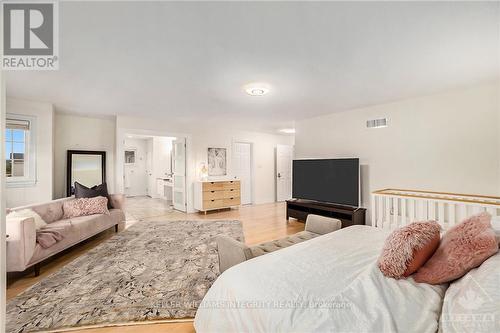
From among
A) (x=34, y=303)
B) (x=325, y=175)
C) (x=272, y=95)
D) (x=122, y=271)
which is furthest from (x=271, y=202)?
(x=34, y=303)

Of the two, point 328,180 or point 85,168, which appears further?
point 85,168

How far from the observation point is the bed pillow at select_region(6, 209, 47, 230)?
8.24 ft

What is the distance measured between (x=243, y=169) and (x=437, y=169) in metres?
4.71

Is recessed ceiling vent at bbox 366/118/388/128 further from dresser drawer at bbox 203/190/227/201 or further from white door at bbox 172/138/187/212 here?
white door at bbox 172/138/187/212

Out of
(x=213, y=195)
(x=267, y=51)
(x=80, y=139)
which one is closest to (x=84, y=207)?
(x=80, y=139)

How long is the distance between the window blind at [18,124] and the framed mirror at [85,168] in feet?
3.31

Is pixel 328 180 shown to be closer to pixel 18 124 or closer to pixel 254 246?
pixel 254 246

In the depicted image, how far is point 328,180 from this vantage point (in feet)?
14.4

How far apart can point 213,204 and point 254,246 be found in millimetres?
3679

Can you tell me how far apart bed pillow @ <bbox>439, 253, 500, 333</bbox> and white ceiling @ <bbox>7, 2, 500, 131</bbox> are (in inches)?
64.5

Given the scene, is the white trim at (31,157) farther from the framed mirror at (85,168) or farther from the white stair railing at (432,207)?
the white stair railing at (432,207)

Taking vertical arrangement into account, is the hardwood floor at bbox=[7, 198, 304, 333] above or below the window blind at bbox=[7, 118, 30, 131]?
below

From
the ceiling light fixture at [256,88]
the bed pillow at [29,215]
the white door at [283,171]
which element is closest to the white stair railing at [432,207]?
the ceiling light fixture at [256,88]

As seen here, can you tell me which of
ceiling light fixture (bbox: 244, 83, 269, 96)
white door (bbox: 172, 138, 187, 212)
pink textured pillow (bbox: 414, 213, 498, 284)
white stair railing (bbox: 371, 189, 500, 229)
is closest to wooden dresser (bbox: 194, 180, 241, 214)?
white door (bbox: 172, 138, 187, 212)
